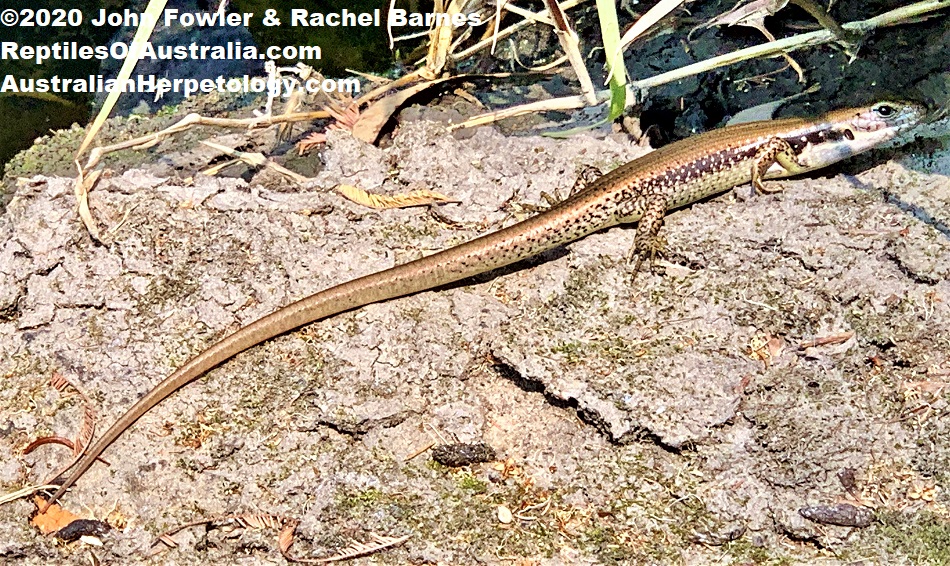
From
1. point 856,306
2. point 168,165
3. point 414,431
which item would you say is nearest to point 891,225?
point 856,306

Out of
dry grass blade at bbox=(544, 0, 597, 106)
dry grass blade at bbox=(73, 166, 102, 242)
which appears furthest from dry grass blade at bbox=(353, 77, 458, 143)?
dry grass blade at bbox=(73, 166, 102, 242)

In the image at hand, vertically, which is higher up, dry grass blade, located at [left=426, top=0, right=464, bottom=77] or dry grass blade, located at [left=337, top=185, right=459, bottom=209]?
dry grass blade, located at [left=426, top=0, right=464, bottom=77]

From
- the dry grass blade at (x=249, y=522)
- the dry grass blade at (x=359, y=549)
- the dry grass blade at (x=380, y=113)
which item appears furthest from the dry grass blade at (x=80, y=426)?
the dry grass blade at (x=380, y=113)

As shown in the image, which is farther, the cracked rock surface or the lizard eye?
the lizard eye

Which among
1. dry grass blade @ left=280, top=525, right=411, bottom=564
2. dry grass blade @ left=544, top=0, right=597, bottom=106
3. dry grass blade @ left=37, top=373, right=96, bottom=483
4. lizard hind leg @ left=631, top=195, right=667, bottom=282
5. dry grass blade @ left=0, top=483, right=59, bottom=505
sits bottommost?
dry grass blade @ left=280, top=525, right=411, bottom=564

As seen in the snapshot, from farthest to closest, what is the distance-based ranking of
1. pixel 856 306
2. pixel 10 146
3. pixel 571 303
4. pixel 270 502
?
pixel 10 146
pixel 571 303
pixel 856 306
pixel 270 502

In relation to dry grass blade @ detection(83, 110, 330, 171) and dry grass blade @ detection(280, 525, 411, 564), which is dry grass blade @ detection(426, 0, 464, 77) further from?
dry grass blade @ detection(280, 525, 411, 564)

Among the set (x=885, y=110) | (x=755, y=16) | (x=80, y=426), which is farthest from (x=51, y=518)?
(x=885, y=110)

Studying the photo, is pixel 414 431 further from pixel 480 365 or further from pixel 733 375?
pixel 733 375

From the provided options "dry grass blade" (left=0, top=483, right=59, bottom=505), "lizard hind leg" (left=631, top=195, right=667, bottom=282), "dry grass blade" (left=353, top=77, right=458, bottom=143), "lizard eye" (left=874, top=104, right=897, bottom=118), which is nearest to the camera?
"dry grass blade" (left=0, top=483, right=59, bottom=505)
